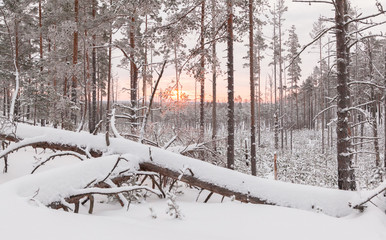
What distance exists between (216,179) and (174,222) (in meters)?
1.32

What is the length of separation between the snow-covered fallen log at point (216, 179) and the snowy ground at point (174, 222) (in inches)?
8.4

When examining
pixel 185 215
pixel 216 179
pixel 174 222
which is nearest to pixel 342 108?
pixel 216 179

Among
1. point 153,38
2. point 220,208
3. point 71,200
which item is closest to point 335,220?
point 220,208

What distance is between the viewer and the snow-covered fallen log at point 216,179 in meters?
3.82

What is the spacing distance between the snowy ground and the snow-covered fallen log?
0.21 metres

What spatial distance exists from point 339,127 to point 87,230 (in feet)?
16.2

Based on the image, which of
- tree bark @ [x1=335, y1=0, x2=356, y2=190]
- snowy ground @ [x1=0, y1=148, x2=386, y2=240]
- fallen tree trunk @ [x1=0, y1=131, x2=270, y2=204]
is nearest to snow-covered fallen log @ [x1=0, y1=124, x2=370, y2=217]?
fallen tree trunk @ [x1=0, y1=131, x2=270, y2=204]

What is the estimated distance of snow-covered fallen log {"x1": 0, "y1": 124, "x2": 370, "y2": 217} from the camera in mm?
3820

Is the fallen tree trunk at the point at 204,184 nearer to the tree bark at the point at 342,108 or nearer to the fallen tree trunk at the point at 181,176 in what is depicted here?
the fallen tree trunk at the point at 181,176

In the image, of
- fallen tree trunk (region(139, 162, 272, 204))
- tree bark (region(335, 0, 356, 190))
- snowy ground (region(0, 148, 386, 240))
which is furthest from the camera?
tree bark (region(335, 0, 356, 190))

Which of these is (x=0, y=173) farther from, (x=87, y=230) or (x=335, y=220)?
(x=335, y=220)

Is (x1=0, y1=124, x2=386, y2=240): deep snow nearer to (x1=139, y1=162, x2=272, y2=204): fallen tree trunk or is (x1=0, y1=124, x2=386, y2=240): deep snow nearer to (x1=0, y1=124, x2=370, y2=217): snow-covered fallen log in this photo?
(x1=0, y1=124, x2=370, y2=217): snow-covered fallen log

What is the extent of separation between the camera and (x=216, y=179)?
4.06 m

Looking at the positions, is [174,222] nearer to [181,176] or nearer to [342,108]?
[181,176]
